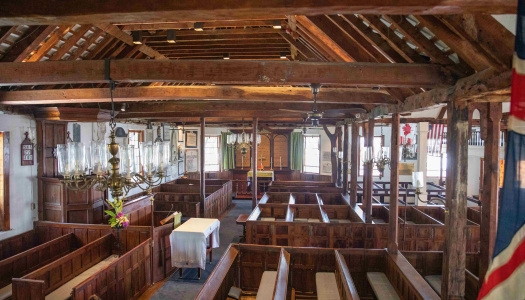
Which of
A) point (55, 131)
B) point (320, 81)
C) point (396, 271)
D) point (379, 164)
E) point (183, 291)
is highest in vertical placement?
point (320, 81)

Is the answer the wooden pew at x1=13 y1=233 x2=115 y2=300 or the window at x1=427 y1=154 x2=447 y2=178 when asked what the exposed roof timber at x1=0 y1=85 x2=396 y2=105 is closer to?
the wooden pew at x1=13 y1=233 x2=115 y2=300

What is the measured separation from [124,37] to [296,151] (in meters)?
10.9

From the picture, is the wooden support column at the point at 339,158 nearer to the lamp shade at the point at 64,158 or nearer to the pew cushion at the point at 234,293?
the pew cushion at the point at 234,293

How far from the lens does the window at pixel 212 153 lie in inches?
614

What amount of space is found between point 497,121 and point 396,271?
2.36m

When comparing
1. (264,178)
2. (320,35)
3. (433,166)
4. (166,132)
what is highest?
(320,35)

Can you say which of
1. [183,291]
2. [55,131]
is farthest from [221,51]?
[183,291]

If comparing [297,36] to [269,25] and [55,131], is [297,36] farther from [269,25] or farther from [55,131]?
[55,131]

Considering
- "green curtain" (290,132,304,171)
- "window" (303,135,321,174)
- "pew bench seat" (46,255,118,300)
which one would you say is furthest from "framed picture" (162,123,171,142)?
"pew bench seat" (46,255,118,300)

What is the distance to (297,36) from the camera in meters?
5.17

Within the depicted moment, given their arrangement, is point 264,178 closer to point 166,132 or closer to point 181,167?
point 181,167

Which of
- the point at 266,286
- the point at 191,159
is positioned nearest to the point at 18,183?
the point at 266,286

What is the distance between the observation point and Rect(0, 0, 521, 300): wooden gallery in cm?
240

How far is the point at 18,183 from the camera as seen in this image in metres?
6.34
